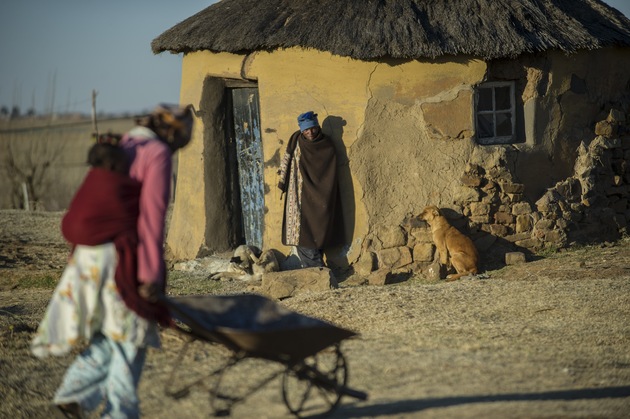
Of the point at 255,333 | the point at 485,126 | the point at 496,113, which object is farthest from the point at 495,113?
the point at 255,333

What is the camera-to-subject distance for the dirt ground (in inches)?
200

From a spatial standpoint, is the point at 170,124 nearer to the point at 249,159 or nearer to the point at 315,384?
the point at 315,384

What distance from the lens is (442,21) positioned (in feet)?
31.8

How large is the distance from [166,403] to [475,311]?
3310 mm

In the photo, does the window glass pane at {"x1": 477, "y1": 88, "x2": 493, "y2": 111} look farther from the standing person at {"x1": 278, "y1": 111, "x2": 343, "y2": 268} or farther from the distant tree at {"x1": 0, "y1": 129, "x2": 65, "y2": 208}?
the distant tree at {"x1": 0, "y1": 129, "x2": 65, "y2": 208}

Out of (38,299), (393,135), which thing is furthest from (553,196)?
(38,299)

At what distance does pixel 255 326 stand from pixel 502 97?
6.43 metres

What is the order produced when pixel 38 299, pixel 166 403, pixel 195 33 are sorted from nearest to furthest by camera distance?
pixel 166 403 → pixel 38 299 → pixel 195 33

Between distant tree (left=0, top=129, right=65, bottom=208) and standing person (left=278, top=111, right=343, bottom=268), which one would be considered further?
distant tree (left=0, top=129, right=65, bottom=208)

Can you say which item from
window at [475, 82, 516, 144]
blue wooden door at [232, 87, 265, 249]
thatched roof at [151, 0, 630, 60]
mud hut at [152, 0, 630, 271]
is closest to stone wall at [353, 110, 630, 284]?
mud hut at [152, 0, 630, 271]

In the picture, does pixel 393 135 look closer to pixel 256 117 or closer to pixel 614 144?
pixel 256 117

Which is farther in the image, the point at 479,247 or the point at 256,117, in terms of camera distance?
the point at 256,117

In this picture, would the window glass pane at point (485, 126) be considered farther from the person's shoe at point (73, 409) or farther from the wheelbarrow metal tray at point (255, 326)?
the person's shoe at point (73, 409)

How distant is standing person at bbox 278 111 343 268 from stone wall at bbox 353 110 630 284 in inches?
17.8
